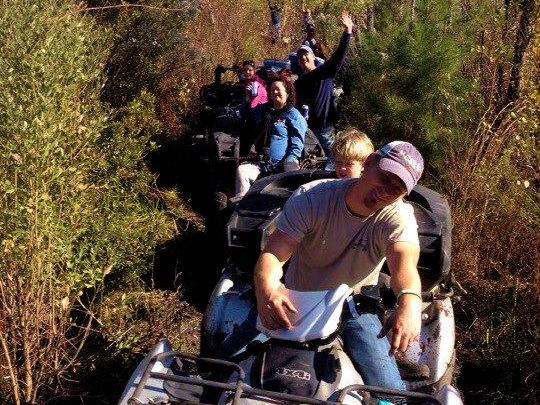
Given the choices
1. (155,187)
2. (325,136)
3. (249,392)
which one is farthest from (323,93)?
(249,392)

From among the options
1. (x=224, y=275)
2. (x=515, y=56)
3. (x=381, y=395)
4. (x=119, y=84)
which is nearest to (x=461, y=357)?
(x=224, y=275)

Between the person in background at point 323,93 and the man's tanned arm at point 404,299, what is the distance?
4393mm

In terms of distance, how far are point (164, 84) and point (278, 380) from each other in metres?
7.26

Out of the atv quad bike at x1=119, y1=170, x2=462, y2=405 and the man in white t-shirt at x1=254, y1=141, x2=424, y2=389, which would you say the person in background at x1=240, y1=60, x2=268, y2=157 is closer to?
the atv quad bike at x1=119, y1=170, x2=462, y2=405

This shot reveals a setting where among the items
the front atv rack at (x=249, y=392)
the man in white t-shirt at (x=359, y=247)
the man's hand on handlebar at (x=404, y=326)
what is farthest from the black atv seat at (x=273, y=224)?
the front atv rack at (x=249, y=392)

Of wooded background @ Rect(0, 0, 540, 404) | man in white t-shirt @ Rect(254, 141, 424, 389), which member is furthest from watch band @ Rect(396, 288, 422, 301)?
wooded background @ Rect(0, 0, 540, 404)

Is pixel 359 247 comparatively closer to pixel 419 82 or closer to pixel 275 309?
pixel 275 309

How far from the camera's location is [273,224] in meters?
3.59

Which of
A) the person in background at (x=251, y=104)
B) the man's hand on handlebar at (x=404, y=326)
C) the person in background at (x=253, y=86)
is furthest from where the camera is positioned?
the person in background at (x=253, y=86)

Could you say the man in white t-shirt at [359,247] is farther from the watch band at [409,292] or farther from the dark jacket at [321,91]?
the dark jacket at [321,91]

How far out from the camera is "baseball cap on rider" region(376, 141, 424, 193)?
246 cm

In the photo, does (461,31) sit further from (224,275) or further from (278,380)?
(278,380)

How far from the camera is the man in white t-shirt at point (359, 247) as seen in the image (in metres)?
2.39

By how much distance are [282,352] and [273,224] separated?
131cm
